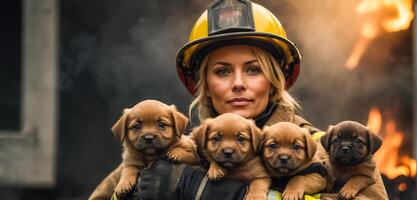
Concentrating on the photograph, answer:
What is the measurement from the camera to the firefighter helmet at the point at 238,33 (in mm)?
5969

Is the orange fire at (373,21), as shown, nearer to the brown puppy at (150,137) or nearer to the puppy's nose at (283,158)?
the brown puppy at (150,137)

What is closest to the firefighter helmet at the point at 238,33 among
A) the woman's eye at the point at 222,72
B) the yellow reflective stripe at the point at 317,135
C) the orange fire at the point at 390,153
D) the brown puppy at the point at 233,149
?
the woman's eye at the point at 222,72

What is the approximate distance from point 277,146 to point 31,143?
29.0ft

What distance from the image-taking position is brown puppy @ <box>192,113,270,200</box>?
5168 mm

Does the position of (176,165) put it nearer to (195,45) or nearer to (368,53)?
(195,45)

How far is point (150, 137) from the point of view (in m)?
5.38

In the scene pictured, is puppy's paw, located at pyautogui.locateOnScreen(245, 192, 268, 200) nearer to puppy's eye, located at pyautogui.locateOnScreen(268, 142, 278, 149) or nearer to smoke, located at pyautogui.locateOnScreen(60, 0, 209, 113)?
puppy's eye, located at pyautogui.locateOnScreen(268, 142, 278, 149)

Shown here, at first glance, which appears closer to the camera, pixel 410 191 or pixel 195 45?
pixel 195 45

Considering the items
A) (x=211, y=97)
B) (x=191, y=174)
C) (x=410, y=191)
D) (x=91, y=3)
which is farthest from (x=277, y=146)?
(x=91, y=3)

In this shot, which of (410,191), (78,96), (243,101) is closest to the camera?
(243,101)

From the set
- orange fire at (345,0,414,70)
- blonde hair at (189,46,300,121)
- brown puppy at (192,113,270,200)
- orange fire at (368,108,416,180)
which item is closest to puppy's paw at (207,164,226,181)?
brown puppy at (192,113,270,200)

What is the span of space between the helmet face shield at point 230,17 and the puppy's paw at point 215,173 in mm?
1141

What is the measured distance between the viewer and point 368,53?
13.7 m

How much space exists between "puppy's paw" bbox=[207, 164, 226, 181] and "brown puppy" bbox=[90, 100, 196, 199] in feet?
0.77
